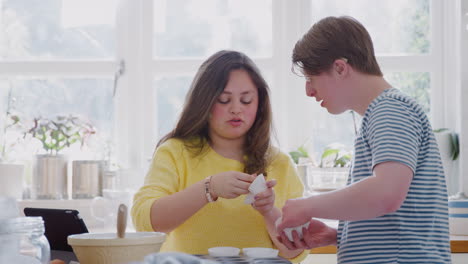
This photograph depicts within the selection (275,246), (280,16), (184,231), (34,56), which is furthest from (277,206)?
(34,56)

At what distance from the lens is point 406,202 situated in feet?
4.31

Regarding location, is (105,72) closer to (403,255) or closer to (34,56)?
(34,56)

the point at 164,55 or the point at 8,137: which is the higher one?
the point at 164,55

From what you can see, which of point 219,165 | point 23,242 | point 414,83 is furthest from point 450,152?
point 23,242

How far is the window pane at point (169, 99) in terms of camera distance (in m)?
3.31

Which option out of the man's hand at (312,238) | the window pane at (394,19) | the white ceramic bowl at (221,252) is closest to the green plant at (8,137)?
the window pane at (394,19)

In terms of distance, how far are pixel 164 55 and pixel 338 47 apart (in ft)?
6.69

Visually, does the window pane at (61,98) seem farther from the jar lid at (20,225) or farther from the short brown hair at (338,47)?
the jar lid at (20,225)

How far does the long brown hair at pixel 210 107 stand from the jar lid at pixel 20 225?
0.83 meters

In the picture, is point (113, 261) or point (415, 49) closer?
point (113, 261)

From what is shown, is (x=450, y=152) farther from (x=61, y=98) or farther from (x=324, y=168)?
(x=61, y=98)

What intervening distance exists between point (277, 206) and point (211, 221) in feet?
0.65

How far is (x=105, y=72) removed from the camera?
3311 millimetres

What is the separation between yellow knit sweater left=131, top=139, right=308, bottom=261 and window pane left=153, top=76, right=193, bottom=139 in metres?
1.47
